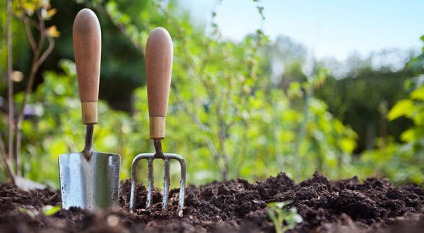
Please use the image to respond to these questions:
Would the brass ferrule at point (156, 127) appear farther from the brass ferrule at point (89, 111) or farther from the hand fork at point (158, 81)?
the brass ferrule at point (89, 111)

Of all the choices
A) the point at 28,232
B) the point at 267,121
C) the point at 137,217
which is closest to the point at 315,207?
the point at 137,217

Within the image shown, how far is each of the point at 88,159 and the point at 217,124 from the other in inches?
72.4

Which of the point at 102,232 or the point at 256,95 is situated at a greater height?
the point at 256,95

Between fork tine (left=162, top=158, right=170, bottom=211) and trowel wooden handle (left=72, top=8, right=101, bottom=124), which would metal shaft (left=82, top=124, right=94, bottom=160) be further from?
fork tine (left=162, top=158, right=170, bottom=211)

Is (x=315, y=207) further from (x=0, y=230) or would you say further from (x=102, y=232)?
(x=0, y=230)

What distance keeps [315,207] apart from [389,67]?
6777mm

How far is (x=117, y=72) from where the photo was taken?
9.22 m

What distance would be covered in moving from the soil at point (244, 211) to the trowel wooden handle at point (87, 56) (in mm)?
354

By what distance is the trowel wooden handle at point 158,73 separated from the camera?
1592mm

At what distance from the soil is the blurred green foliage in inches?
42.5

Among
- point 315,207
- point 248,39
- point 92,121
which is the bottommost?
point 315,207

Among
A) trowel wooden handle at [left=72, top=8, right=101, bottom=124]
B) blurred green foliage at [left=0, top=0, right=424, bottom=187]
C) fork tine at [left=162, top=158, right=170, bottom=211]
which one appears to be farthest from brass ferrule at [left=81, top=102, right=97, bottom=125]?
blurred green foliage at [left=0, top=0, right=424, bottom=187]

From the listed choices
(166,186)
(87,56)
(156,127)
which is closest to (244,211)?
(166,186)

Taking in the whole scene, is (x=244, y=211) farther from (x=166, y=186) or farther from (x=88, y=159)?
(x=88, y=159)
